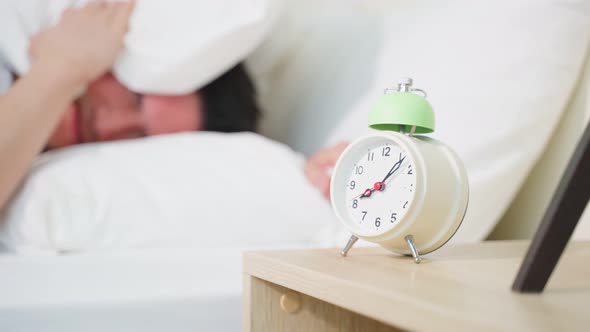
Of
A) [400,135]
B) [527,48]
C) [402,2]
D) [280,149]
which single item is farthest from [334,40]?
[400,135]

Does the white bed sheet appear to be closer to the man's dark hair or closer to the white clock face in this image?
the white clock face

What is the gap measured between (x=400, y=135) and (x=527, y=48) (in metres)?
0.36

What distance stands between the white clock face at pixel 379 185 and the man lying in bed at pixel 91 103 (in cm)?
34

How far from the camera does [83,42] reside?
95cm

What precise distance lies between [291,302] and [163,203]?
344mm

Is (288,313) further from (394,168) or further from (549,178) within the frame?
(549,178)

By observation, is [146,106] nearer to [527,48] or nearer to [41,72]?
[41,72]

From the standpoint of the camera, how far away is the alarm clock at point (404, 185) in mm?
493

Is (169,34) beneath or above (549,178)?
above

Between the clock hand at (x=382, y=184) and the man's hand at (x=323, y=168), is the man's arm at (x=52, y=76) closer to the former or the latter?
the man's hand at (x=323, y=168)

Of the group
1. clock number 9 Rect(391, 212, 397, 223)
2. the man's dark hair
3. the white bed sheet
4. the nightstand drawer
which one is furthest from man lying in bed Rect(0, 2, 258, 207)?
clock number 9 Rect(391, 212, 397, 223)

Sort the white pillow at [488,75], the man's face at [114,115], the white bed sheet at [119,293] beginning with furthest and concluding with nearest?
the man's face at [114,115] → the white pillow at [488,75] → the white bed sheet at [119,293]

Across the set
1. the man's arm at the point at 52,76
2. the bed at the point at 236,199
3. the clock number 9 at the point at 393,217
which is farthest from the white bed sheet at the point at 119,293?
the clock number 9 at the point at 393,217

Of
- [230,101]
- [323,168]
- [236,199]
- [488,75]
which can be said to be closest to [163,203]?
[236,199]
